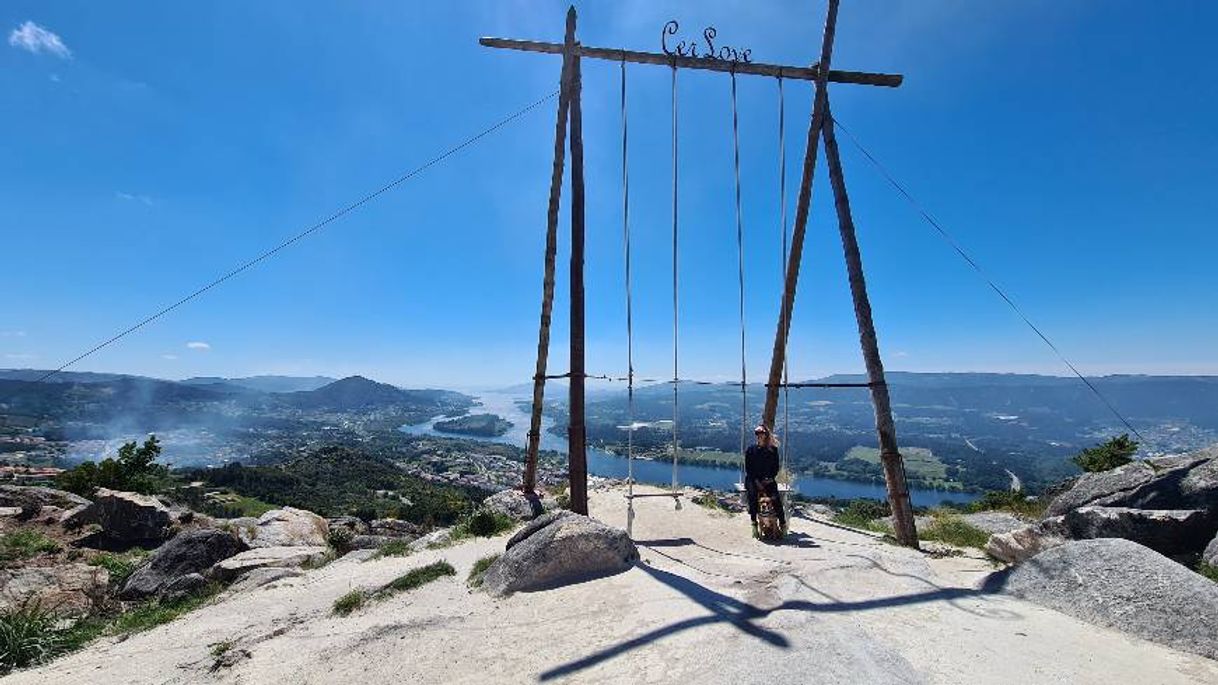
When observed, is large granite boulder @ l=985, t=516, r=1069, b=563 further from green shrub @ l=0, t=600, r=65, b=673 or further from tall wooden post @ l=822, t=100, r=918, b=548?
green shrub @ l=0, t=600, r=65, b=673

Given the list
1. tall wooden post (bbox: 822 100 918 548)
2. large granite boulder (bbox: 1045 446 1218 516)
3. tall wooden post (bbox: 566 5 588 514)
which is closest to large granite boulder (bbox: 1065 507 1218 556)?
large granite boulder (bbox: 1045 446 1218 516)

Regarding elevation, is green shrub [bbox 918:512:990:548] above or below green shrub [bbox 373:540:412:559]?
above

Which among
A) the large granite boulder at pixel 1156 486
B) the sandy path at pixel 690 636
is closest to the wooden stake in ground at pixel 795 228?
the sandy path at pixel 690 636

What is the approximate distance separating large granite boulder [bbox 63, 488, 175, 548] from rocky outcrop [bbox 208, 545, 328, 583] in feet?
19.4

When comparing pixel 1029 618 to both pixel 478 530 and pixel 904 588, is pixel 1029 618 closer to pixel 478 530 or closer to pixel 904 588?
pixel 904 588

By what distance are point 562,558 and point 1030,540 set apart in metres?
6.71

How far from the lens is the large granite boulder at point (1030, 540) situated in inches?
314

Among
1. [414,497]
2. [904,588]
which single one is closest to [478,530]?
[904,588]

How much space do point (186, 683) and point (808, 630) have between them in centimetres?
711

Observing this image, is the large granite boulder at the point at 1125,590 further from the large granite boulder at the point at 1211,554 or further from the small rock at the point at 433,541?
the small rock at the point at 433,541

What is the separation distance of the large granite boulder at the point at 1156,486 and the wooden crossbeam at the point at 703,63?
28.5ft

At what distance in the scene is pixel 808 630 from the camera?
5742mm

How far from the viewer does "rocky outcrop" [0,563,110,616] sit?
11.3 m

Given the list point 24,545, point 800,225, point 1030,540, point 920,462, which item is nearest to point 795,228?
point 800,225
